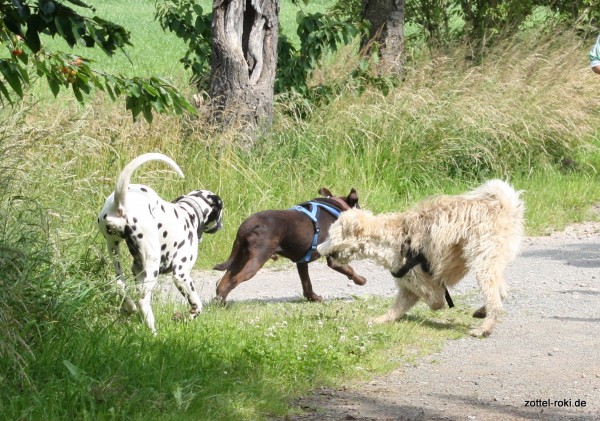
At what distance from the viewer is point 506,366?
6.70 m

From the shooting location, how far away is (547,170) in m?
13.7

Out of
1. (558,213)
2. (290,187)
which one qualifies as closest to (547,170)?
(558,213)

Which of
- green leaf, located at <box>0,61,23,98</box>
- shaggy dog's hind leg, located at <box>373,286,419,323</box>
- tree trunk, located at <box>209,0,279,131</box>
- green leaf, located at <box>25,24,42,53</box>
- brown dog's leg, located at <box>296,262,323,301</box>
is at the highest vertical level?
green leaf, located at <box>25,24,42,53</box>

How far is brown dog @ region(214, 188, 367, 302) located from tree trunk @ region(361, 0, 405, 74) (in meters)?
6.42

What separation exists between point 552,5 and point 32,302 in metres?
14.1

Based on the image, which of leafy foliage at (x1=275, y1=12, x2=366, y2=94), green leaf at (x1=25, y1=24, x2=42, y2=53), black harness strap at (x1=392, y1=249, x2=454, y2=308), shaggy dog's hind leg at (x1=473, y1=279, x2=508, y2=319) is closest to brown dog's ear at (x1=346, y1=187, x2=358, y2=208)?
black harness strap at (x1=392, y1=249, x2=454, y2=308)

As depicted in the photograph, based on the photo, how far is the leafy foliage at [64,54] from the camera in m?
5.25

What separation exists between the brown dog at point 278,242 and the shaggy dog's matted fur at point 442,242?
18.8 inches

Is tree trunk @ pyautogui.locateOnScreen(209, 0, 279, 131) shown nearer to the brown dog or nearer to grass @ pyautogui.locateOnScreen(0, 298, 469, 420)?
the brown dog

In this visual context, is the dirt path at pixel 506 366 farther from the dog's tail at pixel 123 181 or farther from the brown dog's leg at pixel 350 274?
the dog's tail at pixel 123 181

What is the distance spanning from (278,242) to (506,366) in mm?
2550

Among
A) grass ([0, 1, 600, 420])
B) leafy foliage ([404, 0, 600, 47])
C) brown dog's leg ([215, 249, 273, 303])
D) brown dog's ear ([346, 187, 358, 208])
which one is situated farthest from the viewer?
leafy foliage ([404, 0, 600, 47])

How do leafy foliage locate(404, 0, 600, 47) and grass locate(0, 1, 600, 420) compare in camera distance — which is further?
leafy foliage locate(404, 0, 600, 47)

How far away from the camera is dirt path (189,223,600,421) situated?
579 centimetres
